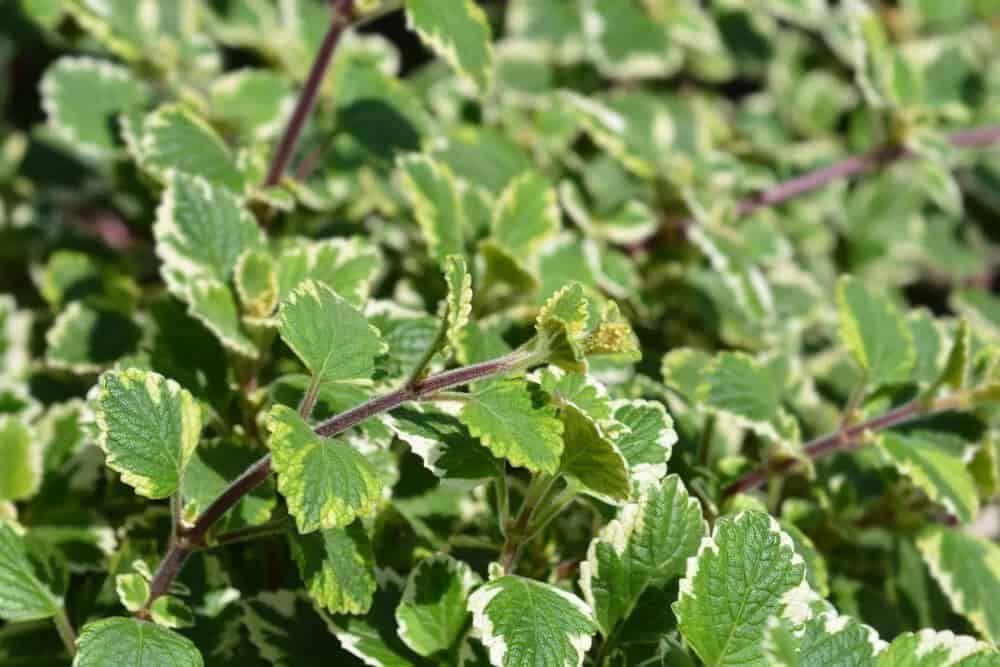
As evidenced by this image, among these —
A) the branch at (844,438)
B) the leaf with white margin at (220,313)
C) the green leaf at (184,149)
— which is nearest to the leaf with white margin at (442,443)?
the leaf with white margin at (220,313)

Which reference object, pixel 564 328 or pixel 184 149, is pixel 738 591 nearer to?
pixel 564 328

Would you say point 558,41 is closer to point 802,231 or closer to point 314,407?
point 802,231

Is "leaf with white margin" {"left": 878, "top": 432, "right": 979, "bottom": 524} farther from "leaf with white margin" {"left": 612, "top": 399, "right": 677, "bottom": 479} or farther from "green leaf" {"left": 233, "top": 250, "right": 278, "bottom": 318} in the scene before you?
"green leaf" {"left": 233, "top": 250, "right": 278, "bottom": 318}

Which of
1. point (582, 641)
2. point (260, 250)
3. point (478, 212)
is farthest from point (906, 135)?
point (582, 641)

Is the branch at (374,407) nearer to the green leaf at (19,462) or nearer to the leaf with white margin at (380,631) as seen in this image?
the leaf with white margin at (380,631)

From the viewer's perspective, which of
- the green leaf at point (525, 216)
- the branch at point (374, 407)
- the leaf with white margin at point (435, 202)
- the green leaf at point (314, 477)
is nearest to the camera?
the green leaf at point (314, 477)

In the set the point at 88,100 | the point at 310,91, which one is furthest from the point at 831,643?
the point at 88,100
